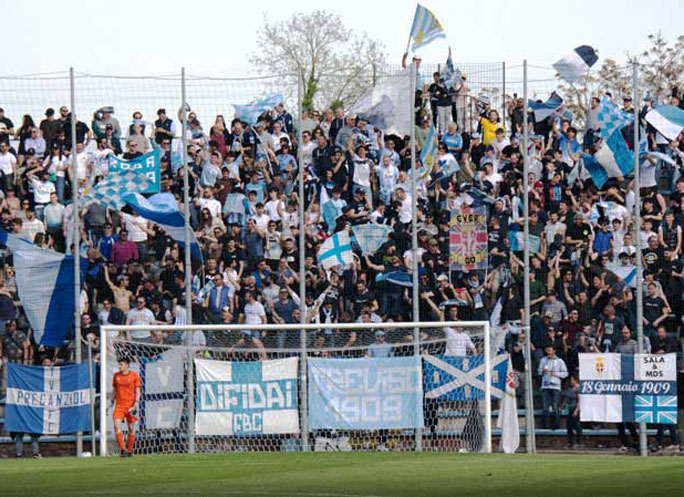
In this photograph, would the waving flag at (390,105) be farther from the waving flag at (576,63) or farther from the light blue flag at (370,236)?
the waving flag at (576,63)

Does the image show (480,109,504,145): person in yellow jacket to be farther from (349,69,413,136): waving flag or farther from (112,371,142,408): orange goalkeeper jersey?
(112,371,142,408): orange goalkeeper jersey

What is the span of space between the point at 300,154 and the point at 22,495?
12.2 metres

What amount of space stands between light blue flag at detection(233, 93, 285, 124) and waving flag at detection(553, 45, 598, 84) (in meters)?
5.58

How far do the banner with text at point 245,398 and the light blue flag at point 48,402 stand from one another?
7.40 feet

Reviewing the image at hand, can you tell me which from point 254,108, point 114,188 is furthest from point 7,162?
point 254,108

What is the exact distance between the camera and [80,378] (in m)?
24.3

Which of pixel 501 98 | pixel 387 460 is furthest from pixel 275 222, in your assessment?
pixel 387 460

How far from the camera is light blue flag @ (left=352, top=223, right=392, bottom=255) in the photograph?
84.0ft

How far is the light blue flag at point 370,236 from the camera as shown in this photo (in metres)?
25.6

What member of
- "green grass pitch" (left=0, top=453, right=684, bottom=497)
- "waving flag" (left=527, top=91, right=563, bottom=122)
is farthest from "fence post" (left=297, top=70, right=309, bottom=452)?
"waving flag" (left=527, top=91, right=563, bottom=122)

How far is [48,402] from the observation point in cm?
2425

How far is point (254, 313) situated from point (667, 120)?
341 inches

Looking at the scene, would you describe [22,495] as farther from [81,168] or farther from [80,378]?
[81,168]

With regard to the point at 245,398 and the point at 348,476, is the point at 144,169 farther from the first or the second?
the point at 348,476
